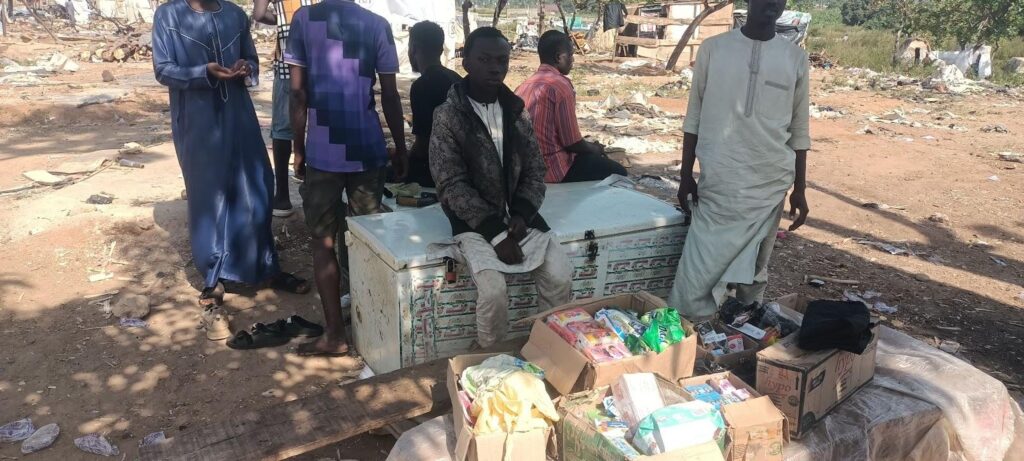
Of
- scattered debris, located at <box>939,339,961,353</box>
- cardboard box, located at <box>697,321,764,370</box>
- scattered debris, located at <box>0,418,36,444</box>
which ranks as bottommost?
scattered debris, located at <box>939,339,961,353</box>

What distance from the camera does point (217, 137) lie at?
13.3 feet

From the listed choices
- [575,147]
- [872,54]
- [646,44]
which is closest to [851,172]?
[575,147]

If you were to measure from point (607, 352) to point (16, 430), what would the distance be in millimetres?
2607

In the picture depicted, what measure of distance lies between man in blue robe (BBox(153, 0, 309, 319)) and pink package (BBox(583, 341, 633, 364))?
2560mm

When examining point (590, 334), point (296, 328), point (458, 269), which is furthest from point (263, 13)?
point (590, 334)

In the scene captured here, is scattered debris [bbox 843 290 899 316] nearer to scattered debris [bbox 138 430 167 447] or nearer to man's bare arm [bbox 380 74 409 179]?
man's bare arm [bbox 380 74 409 179]

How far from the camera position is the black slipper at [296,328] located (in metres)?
3.92

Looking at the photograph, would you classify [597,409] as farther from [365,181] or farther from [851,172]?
[851,172]

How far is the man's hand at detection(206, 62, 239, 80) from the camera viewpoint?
3.83m

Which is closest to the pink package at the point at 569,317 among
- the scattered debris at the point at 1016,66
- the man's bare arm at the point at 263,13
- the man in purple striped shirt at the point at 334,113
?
the man in purple striped shirt at the point at 334,113

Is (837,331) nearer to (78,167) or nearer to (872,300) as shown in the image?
(872,300)

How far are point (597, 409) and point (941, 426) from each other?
150cm

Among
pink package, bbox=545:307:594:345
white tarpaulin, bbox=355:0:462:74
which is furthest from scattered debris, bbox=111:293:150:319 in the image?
white tarpaulin, bbox=355:0:462:74

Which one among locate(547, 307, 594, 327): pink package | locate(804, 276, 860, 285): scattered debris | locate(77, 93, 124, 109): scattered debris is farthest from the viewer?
locate(77, 93, 124, 109): scattered debris
